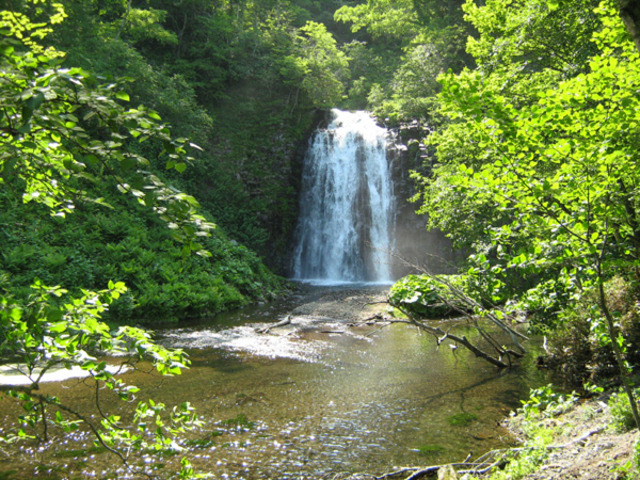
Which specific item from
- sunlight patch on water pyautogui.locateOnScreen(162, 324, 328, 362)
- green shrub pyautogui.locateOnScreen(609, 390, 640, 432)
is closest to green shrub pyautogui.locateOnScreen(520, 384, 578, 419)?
green shrub pyautogui.locateOnScreen(609, 390, 640, 432)

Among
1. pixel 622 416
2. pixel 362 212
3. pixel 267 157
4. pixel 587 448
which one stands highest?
pixel 267 157

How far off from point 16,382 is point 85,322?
6.02m

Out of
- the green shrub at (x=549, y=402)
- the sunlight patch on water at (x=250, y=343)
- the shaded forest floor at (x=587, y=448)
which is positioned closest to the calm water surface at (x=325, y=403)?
the sunlight patch on water at (x=250, y=343)

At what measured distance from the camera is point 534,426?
4965 mm

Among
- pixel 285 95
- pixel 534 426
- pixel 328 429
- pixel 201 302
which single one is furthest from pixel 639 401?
pixel 285 95

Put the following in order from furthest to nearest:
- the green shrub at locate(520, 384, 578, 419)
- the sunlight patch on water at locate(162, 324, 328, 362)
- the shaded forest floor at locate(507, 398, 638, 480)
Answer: the sunlight patch on water at locate(162, 324, 328, 362) → the green shrub at locate(520, 384, 578, 419) → the shaded forest floor at locate(507, 398, 638, 480)

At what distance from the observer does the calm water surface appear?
453 centimetres

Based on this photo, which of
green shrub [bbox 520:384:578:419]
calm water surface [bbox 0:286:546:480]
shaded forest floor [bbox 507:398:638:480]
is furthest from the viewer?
Result: green shrub [bbox 520:384:578:419]

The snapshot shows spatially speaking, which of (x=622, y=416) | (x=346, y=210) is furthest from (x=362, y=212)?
(x=622, y=416)

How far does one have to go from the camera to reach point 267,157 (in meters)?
24.5

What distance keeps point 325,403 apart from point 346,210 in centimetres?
1758

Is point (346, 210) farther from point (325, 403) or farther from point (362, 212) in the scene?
point (325, 403)

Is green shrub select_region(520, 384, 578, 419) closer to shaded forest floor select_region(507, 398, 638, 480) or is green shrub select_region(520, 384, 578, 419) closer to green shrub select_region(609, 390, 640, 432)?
shaded forest floor select_region(507, 398, 638, 480)

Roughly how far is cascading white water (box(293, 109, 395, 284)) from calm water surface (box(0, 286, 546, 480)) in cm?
1300
